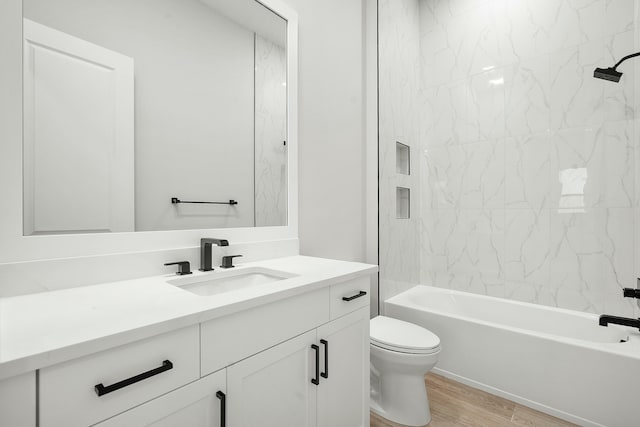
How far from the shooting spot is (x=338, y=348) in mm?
1174

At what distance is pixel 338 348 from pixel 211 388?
1.82ft

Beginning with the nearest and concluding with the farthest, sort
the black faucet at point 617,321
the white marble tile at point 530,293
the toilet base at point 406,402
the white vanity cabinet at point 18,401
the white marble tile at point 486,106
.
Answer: the white vanity cabinet at point 18,401 → the black faucet at point 617,321 → the toilet base at point 406,402 → the white marble tile at point 530,293 → the white marble tile at point 486,106

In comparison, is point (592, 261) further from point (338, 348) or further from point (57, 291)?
point (57, 291)

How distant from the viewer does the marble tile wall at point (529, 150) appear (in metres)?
2.03

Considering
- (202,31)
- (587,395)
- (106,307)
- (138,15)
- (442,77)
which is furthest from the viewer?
(442,77)

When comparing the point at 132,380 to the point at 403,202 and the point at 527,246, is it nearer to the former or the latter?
the point at 403,202

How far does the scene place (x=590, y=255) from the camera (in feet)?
6.93

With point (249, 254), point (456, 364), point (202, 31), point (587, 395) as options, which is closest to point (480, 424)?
point (456, 364)

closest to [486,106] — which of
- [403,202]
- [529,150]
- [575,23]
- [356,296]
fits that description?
[529,150]

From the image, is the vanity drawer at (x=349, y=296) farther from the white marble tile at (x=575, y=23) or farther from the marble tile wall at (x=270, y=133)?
the white marble tile at (x=575, y=23)

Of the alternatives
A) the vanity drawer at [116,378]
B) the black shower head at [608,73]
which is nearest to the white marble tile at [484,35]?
the black shower head at [608,73]

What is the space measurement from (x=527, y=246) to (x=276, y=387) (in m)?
2.28

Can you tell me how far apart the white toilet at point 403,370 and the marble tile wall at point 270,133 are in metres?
0.88

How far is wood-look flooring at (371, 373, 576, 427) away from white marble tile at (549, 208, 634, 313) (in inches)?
35.1
